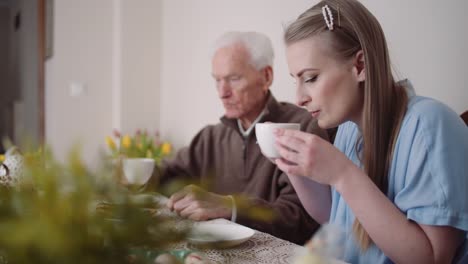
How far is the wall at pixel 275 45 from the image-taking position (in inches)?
57.4

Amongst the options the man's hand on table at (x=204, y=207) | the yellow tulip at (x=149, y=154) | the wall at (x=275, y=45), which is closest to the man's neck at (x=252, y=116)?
the wall at (x=275, y=45)

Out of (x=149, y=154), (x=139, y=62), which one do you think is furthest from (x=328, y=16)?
(x=139, y=62)

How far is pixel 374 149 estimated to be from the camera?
104cm

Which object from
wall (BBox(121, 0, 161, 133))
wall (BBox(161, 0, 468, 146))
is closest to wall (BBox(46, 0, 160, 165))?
wall (BBox(121, 0, 161, 133))

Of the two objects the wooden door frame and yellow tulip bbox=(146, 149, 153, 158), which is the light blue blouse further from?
the wooden door frame

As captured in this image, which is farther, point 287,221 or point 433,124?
point 287,221

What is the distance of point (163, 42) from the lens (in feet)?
12.6

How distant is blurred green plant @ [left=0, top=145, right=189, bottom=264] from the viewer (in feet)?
1.02

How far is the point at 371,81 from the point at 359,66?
58 millimetres

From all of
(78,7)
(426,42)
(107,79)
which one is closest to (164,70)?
(107,79)

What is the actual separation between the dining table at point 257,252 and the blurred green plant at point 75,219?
45cm

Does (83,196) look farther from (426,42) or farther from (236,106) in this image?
(236,106)

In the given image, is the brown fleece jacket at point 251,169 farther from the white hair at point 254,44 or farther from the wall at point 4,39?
the wall at point 4,39

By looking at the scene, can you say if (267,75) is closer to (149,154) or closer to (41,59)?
(149,154)
